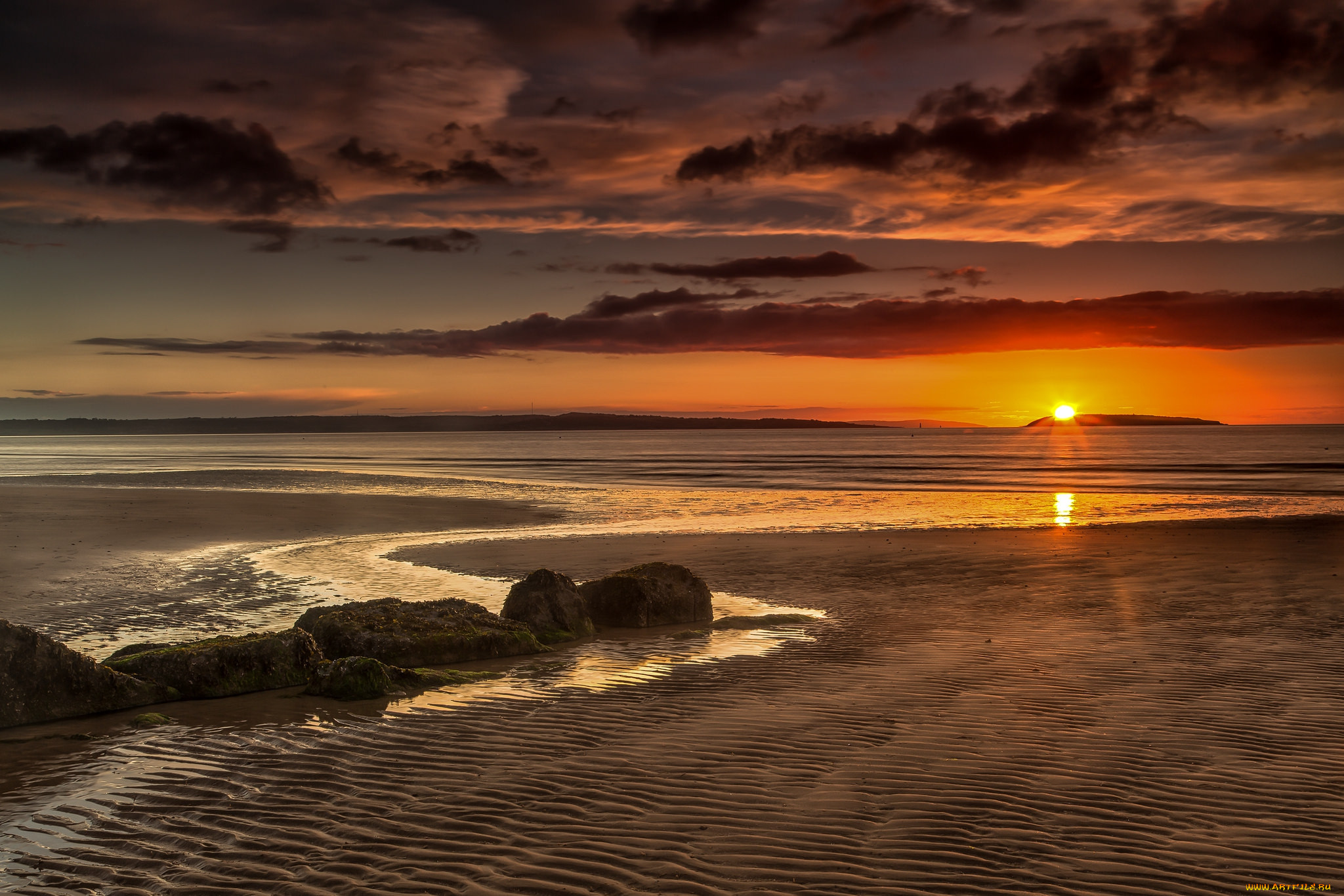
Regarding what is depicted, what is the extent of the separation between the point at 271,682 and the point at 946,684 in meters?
7.25

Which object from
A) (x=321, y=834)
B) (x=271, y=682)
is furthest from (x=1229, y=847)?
(x=271, y=682)

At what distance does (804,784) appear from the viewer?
22.2 ft

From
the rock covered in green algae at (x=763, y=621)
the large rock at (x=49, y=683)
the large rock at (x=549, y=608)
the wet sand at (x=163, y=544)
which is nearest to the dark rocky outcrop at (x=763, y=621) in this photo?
the rock covered in green algae at (x=763, y=621)

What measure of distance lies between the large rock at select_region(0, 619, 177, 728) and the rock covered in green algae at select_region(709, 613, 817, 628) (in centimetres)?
759

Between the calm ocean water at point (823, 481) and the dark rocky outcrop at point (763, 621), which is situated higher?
the dark rocky outcrop at point (763, 621)

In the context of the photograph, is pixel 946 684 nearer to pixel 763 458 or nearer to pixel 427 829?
pixel 427 829

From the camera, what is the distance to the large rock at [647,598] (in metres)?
13.5

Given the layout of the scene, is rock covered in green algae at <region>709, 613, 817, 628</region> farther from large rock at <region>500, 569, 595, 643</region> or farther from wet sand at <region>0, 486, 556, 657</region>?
wet sand at <region>0, 486, 556, 657</region>

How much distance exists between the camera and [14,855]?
5.61 m

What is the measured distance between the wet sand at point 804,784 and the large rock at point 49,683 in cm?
113

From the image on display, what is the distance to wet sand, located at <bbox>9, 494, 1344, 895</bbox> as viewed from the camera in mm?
5391

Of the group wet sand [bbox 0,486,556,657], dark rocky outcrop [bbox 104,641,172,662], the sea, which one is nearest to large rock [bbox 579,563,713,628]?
the sea

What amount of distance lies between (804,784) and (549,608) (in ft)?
20.8

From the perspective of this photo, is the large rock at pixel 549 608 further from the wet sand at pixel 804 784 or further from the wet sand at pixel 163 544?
the wet sand at pixel 163 544
